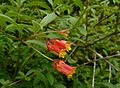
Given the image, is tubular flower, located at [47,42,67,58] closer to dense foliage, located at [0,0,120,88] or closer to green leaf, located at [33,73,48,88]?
dense foliage, located at [0,0,120,88]

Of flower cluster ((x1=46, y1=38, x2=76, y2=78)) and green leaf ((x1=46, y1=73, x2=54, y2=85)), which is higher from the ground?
flower cluster ((x1=46, y1=38, x2=76, y2=78))

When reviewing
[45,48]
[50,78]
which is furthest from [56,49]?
[50,78]

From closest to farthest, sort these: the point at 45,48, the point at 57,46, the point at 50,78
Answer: the point at 57,46, the point at 45,48, the point at 50,78

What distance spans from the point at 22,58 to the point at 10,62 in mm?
141

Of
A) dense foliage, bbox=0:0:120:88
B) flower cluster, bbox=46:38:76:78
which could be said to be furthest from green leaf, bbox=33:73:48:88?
flower cluster, bbox=46:38:76:78

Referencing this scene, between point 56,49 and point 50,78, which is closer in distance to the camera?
point 56,49

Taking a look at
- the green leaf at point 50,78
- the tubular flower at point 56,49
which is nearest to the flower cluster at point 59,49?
the tubular flower at point 56,49

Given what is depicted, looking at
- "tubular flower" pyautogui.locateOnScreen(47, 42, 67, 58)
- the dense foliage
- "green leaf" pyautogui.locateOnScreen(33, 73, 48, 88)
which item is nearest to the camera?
"tubular flower" pyautogui.locateOnScreen(47, 42, 67, 58)

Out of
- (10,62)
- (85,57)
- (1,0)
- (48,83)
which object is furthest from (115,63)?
(1,0)

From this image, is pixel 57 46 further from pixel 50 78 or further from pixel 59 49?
pixel 50 78

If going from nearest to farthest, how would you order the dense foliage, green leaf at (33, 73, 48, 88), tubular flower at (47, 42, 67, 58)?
1. tubular flower at (47, 42, 67, 58)
2. the dense foliage
3. green leaf at (33, 73, 48, 88)

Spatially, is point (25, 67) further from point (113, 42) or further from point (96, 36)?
point (113, 42)

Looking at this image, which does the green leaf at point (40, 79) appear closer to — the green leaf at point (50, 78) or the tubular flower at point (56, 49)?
the green leaf at point (50, 78)

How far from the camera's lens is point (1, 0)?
2412 millimetres
